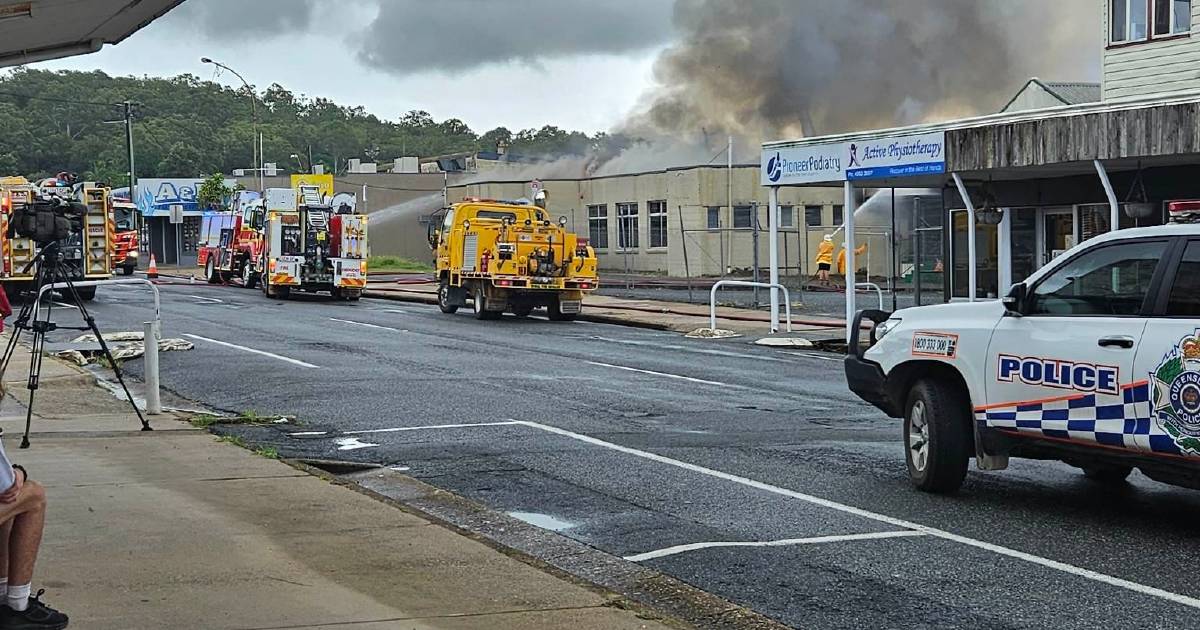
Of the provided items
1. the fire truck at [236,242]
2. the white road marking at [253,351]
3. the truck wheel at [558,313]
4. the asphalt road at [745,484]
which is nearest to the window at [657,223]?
the fire truck at [236,242]

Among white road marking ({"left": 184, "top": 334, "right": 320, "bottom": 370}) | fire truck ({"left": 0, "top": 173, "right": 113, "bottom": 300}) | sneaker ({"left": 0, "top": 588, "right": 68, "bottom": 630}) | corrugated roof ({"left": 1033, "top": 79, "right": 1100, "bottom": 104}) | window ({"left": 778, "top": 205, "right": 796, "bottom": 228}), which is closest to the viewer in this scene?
sneaker ({"left": 0, "top": 588, "right": 68, "bottom": 630})

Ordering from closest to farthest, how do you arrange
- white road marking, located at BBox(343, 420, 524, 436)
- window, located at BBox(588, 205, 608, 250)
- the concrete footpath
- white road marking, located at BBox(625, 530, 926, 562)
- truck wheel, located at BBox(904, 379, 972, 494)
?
the concrete footpath
white road marking, located at BBox(625, 530, 926, 562)
truck wheel, located at BBox(904, 379, 972, 494)
white road marking, located at BBox(343, 420, 524, 436)
window, located at BBox(588, 205, 608, 250)

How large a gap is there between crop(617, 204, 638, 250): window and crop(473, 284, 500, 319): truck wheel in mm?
23331

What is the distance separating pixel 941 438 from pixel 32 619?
5830mm

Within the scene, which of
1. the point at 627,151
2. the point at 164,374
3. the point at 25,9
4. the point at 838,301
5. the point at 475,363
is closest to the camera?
the point at 25,9

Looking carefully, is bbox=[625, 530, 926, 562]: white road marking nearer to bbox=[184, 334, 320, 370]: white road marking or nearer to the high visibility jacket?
bbox=[184, 334, 320, 370]: white road marking

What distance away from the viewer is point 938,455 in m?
9.13

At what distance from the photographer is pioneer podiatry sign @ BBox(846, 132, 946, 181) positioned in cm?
2144

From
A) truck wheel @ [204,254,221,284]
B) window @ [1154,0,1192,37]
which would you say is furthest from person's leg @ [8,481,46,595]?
truck wheel @ [204,254,221,284]

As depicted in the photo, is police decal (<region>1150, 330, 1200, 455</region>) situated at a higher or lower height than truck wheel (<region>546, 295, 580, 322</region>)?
higher

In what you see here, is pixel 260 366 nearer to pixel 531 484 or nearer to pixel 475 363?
pixel 475 363

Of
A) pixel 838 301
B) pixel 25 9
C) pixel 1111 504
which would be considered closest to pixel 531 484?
pixel 1111 504

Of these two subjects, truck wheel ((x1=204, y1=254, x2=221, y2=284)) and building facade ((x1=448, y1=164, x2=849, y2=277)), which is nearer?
truck wheel ((x1=204, y1=254, x2=221, y2=284))

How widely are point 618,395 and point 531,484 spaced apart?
5.61 meters
